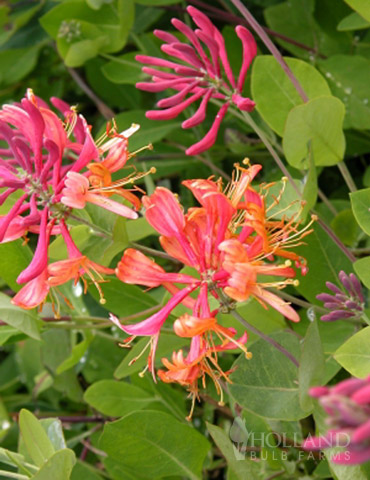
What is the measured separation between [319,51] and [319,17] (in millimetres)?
64

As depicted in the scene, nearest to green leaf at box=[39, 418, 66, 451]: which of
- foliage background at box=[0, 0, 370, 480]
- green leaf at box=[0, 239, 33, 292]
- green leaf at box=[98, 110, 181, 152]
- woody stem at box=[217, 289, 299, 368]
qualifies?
foliage background at box=[0, 0, 370, 480]

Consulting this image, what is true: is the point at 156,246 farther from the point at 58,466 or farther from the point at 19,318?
the point at 58,466

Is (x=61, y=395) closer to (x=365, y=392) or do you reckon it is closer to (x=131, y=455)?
(x=131, y=455)

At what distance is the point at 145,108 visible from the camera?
159cm

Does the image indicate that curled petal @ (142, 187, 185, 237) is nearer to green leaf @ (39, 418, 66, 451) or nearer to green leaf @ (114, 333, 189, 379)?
green leaf @ (114, 333, 189, 379)

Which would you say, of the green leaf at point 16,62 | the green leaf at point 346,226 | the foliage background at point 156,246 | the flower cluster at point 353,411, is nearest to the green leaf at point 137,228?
the foliage background at point 156,246

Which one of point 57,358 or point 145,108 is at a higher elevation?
point 145,108

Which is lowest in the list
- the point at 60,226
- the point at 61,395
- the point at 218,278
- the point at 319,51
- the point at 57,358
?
the point at 61,395

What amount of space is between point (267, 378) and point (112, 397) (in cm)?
37

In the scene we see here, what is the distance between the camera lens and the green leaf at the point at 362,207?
0.89 metres

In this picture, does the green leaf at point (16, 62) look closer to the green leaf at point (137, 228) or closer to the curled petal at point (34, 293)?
the green leaf at point (137, 228)

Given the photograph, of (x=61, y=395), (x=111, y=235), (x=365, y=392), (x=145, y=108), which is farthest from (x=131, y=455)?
(x=145, y=108)

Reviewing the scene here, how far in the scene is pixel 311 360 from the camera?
29.6 inches

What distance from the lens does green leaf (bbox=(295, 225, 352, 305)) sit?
1.06m
